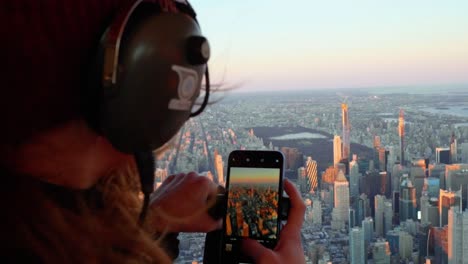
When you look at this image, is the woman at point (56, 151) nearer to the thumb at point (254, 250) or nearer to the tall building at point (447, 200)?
the thumb at point (254, 250)

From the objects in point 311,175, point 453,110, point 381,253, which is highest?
point 453,110

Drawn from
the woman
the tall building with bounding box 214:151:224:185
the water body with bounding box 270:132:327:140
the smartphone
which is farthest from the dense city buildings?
the woman

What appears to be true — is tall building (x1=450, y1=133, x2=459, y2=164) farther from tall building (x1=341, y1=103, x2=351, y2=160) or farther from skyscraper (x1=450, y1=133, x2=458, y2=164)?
tall building (x1=341, y1=103, x2=351, y2=160)

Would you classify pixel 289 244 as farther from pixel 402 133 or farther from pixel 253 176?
pixel 402 133

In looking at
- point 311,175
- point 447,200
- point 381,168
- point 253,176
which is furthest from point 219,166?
point 447,200

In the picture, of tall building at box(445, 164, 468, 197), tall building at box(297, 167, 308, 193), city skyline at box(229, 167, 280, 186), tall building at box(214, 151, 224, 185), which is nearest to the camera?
city skyline at box(229, 167, 280, 186)
